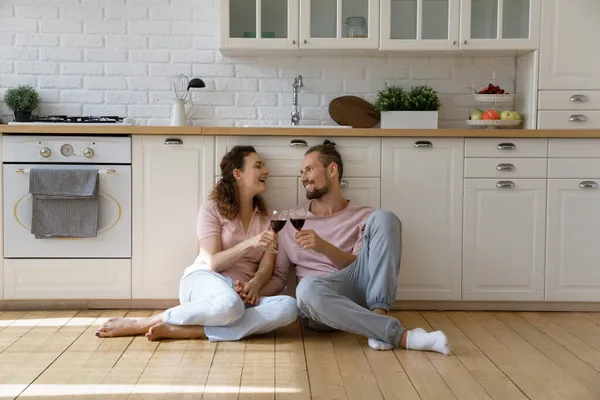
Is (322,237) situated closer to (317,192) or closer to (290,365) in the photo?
(317,192)

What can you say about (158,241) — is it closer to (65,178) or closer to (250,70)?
(65,178)

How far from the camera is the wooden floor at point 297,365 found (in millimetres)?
2727

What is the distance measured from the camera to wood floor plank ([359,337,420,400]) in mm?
2713

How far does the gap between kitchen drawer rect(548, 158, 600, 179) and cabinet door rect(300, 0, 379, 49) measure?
3.75ft

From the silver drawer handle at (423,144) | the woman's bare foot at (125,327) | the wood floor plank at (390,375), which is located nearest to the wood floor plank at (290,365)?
the wood floor plank at (390,375)

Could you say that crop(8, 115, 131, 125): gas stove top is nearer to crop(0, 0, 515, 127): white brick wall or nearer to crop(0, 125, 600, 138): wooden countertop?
crop(0, 125, 600, 138): wooden countertop

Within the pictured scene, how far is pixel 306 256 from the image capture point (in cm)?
381

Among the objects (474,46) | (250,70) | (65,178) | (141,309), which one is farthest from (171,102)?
(474,46)

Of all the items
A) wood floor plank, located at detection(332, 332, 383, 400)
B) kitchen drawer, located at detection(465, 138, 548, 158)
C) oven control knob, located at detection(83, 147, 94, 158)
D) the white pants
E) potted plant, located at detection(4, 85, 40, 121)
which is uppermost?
potted plant, located at detection(4, 85, 40, 121)

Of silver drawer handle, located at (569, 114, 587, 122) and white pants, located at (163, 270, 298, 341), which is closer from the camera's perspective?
white pants, located at (163, 270, 298, 341)

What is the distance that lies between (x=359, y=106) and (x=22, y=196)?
1.93m

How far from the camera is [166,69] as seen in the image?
15.4ft

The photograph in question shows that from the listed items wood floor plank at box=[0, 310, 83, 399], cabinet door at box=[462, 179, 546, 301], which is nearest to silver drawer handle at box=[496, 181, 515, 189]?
cabinet door at box=[462, 179, 546, 301]

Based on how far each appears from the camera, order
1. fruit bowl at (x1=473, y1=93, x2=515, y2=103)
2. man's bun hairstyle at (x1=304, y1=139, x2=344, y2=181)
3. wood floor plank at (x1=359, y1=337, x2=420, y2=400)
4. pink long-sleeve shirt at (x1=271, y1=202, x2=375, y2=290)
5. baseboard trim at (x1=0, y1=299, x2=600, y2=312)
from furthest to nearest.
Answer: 1. fruit bowl at (x1=473, y1=93, x2=515, y2=103)
2. baseboard trim at (x1=0, y1=299, x2=600, y2=312)
3. man's bun hairstyle at (x1=304, y1=139, x2=344, y2=181)
4. pink long-sleeve shirt at (x1=271, y1=202, x2=375, y2=290)
5. wood floor plank at (x1=359, y1=337, x2=420, y2=400)
